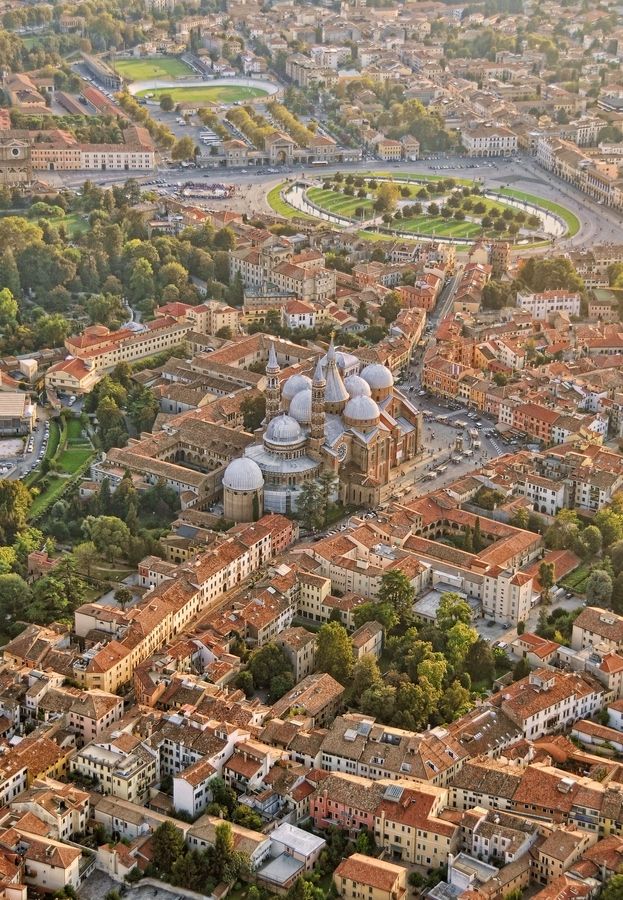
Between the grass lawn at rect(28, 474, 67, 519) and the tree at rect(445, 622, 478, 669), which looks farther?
the grass lawn at rect(28, 474, 67, 519)

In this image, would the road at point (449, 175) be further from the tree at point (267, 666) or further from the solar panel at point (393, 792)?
the solar panel at point (393, 792)

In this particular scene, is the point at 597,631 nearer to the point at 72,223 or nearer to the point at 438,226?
the point at 438,226

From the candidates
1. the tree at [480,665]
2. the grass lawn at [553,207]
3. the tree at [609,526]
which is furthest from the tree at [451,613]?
the grass lawn at [553,207]

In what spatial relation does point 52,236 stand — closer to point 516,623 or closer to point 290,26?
point 516,623

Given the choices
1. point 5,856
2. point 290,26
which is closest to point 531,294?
point 5,856

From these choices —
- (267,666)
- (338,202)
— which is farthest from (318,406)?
(338,202)

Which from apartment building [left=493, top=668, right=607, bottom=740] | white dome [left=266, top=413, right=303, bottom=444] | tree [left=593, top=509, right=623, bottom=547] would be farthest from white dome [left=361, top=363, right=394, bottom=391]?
apartment building [left=493, top=668, right=607, bottom=740]

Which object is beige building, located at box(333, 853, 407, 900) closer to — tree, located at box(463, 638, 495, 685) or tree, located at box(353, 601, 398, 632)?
tree, located at box(463, 638, 495, 685)
